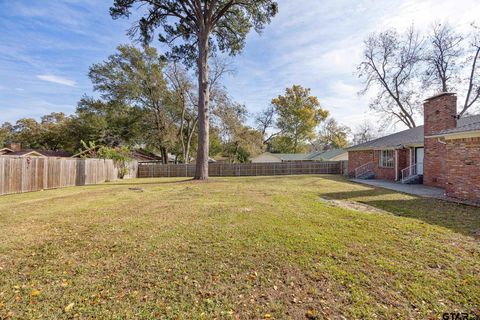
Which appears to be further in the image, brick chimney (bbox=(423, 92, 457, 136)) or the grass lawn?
brick chimney (bbox=(423, 92, 457, 136))

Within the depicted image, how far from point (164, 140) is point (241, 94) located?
1013cm

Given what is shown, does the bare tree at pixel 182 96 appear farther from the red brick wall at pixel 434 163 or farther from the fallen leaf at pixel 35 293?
the fallen leaf at pixel 35 293

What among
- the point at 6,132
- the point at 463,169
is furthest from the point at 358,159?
the point at 6,132

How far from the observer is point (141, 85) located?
26.6m

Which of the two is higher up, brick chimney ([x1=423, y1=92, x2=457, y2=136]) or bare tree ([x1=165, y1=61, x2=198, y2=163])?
bare tree ([x1=165, y1=61, x2=198, y2=163])

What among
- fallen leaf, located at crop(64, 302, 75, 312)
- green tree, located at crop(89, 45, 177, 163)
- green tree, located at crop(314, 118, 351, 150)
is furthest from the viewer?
green tree, located at crop(314, 118, 351, 150)

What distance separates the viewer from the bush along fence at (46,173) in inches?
391

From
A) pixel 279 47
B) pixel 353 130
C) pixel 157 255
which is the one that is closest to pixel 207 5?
pixel 279 47

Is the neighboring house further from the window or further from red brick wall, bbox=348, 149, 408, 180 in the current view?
the window

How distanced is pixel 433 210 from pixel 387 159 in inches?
403

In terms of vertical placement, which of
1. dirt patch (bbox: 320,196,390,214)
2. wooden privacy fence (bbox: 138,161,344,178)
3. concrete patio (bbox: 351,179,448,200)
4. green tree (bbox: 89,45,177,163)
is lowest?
dirt patch (bbox: 320,196,390,214)

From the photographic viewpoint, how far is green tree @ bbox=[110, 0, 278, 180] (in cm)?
1389

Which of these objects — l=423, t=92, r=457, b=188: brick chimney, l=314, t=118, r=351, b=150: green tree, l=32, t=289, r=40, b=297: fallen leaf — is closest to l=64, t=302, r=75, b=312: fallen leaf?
l=32, t=289, r=40, b=297: fallen leaf

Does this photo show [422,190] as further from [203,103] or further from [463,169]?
[203,103]
